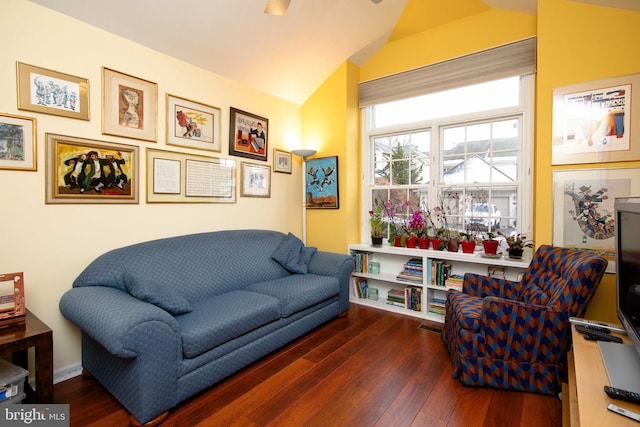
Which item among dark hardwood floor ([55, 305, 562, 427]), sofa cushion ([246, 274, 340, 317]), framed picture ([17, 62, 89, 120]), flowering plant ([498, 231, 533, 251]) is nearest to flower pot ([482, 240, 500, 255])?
flowering plant ([498, 231, 533, 251])

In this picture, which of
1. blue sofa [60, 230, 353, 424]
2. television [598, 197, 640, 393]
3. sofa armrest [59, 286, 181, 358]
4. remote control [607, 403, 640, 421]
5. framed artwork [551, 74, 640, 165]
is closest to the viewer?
remote control [607, 403, 640, 421]

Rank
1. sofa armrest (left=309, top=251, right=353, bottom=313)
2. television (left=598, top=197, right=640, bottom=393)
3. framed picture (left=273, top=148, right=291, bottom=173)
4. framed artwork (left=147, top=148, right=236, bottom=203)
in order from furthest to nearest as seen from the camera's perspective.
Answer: framed picture (left=273, top=148, right=291, bottom=173)
sofa armrest (left=309, top=251, right=353, bottom=313)
framed artwork (left=147, top=148, right=236, bottom=203)
television (left=598, top=197, right=640, bottom=393)

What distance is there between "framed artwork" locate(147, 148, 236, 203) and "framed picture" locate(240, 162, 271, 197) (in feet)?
0.46

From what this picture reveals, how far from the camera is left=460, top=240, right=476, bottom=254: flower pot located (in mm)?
2967

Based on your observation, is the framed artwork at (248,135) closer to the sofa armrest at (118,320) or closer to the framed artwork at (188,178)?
the framed artwork at (188,178)

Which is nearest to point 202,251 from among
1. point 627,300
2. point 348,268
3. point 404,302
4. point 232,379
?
point 232,379

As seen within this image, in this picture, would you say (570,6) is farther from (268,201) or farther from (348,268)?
(268,201)

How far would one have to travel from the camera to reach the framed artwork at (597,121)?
219cm

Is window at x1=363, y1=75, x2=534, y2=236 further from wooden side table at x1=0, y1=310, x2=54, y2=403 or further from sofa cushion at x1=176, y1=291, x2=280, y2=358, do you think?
wooden side table at x1=0, y1=310, x2=54, y2=403

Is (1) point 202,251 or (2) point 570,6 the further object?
(1) point 202,251

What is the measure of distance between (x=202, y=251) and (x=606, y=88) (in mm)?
3490

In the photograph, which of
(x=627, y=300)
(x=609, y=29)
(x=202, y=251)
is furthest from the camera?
(x=202, y=251)

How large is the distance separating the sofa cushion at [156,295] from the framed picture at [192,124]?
51.3 inches

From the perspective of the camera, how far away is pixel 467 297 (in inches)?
94.3
